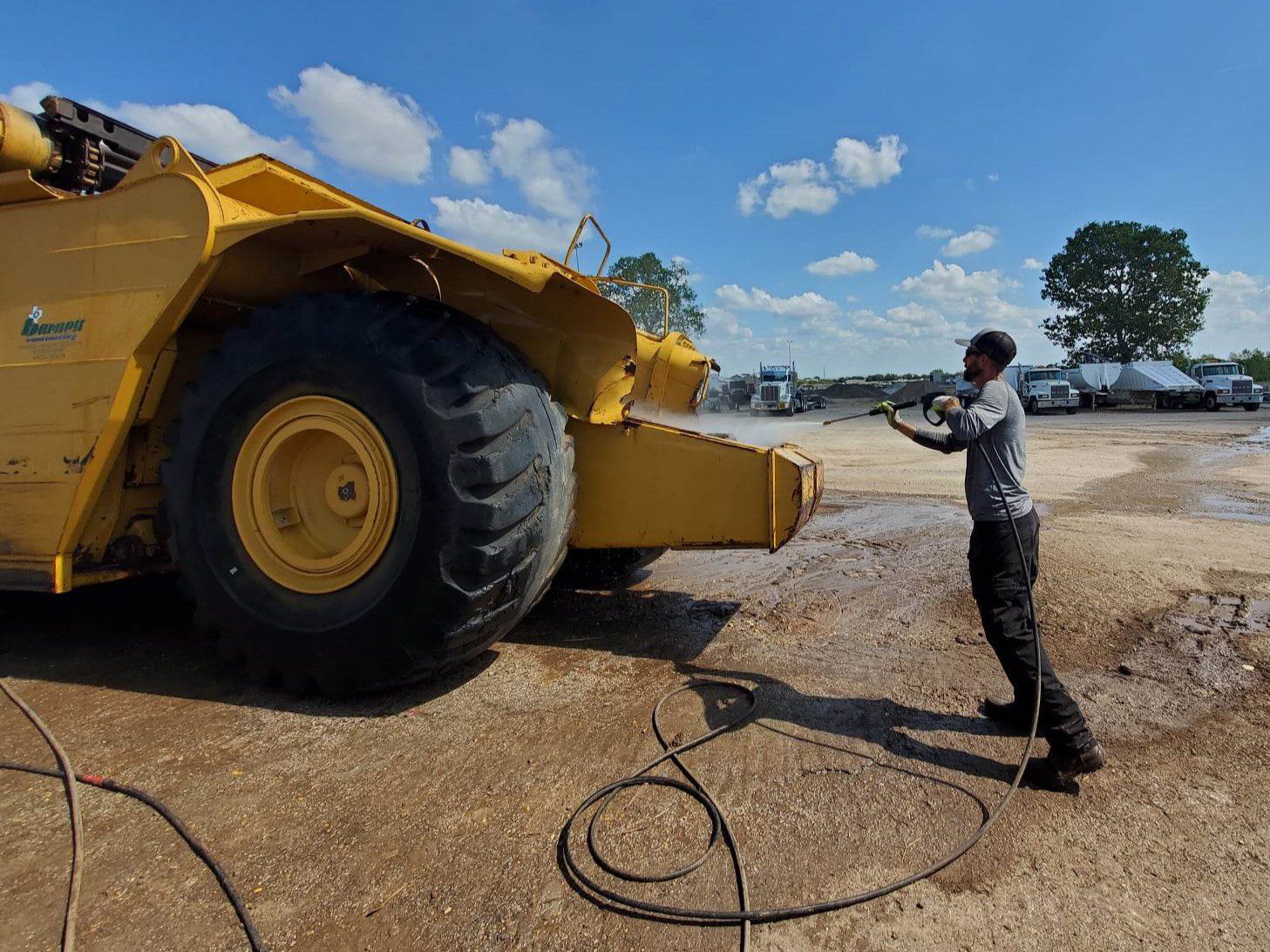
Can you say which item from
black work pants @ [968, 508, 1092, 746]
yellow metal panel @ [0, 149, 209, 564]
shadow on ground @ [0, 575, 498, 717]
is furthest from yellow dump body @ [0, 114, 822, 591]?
black work pants @ [968, 508, 1092, 746]

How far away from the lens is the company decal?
3.11 m

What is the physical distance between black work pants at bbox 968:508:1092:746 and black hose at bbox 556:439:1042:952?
2.5 inches

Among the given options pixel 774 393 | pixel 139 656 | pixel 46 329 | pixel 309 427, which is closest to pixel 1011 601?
pixel 309 427

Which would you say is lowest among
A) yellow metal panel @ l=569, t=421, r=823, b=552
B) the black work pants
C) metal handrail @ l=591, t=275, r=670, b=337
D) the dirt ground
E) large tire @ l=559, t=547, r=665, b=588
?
the dirt ground

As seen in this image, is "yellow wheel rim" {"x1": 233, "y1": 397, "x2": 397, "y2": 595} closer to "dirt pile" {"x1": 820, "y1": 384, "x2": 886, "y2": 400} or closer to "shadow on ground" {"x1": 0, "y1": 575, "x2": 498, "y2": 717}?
"shadow on ground" {"x1": 0, "y1": 575, "x2": 498, "y2": 717}

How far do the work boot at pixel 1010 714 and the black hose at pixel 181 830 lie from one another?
2556 millimetres

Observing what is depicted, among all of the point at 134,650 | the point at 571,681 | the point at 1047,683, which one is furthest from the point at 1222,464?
the point at 134,650

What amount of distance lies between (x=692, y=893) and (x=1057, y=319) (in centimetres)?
6265

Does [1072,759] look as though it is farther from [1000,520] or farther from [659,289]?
[659,289]

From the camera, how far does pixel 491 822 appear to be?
211 cm

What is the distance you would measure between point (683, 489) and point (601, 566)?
144cm

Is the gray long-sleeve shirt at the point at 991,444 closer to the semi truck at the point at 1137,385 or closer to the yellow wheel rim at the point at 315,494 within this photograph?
the yellow wheel rim at the point at 315,494

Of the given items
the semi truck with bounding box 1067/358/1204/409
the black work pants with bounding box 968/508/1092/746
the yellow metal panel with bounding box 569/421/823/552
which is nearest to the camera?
the black work pants with bounding box 968/508/1092/746

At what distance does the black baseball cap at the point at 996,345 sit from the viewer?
284cm
